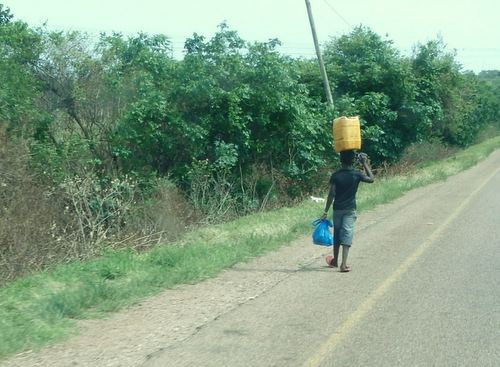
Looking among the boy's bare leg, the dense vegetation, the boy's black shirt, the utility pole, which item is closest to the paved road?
the boy's bare leg

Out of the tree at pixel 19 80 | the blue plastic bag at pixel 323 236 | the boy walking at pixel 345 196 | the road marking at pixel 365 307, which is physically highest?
the tree at pixel 19 80

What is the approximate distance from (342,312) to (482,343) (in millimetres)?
1594

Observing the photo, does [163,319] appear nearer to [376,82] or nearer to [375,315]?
[375,315]

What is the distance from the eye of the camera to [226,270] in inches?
376

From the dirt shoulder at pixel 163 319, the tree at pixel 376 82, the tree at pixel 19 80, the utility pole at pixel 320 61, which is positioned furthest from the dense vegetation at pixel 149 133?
the dirt shoulder at pixel 163 319

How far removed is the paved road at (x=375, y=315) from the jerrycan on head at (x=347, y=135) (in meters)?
1.77

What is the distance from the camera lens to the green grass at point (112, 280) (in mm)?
6418

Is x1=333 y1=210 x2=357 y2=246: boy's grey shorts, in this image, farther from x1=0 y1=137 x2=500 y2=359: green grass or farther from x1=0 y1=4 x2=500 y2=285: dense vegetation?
x1=0 y1=4 x2=500 y2=285: dense vegetation

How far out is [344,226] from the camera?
30.8ft

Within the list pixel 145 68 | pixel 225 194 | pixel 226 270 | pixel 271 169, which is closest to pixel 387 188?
pixel 271 169

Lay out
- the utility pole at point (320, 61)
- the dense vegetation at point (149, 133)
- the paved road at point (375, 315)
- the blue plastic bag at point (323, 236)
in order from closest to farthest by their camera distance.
Answer: the paved road at point (375, 315), the blue plastic bag at point (323, 236), the dense vegetation at point (149, 133), the utility pole at point (320, 61)

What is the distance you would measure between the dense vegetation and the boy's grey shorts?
18.4 ft

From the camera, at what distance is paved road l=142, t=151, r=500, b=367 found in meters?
5.66

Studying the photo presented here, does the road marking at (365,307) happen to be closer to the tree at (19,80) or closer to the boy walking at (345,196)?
the boy walking at (345,196)
